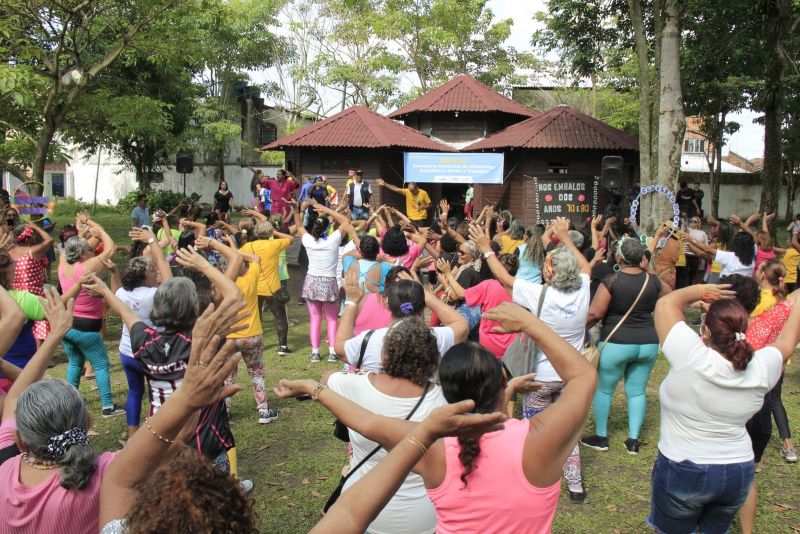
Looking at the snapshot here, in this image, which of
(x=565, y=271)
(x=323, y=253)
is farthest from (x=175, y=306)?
(x=323, y=253)

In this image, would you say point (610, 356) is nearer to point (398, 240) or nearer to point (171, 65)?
point (398, 240)

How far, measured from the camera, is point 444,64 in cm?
3891

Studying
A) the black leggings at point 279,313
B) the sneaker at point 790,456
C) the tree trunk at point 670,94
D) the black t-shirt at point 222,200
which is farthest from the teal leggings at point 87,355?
the black t-shirt at point 222,200

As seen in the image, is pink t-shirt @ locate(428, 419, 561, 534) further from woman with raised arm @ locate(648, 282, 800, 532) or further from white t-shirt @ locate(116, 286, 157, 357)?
white t-shirt @ locate(116, 286, 157, 357)

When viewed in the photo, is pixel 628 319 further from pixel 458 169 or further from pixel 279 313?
pixel 458 169

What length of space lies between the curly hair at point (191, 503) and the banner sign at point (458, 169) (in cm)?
1858

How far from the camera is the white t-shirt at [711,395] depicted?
341 cm

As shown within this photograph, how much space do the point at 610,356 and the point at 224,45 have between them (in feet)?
114

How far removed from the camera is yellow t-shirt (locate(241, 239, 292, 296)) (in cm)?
821

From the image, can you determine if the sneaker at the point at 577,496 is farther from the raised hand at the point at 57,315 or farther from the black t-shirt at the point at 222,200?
the black t-shirt at the point at 222,200

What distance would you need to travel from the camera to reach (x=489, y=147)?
22078mm

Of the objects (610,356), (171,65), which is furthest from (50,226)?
(610,356)

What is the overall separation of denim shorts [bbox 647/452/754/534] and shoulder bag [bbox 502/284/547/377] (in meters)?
1.50

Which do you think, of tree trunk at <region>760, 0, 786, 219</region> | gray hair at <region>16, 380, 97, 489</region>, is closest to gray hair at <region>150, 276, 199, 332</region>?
gray hair at <region>16, 380, 97, 489</region>
